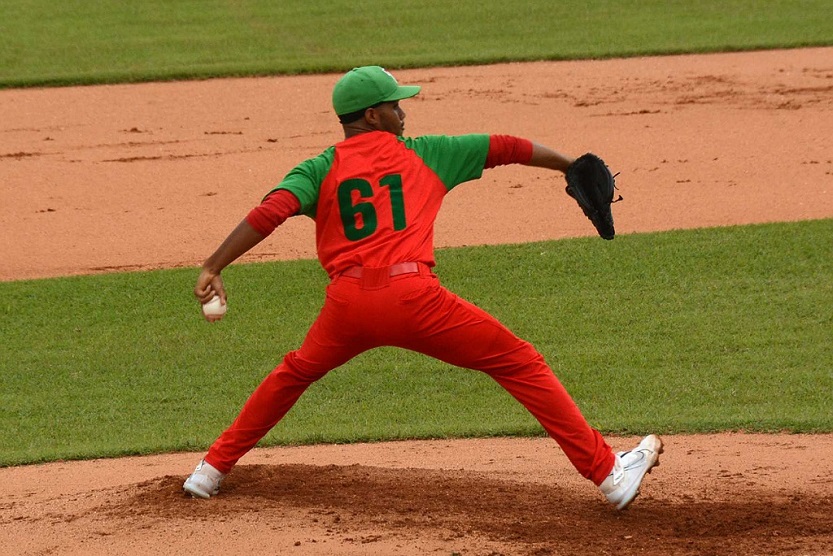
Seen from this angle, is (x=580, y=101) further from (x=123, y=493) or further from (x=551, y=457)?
(x=123, y=493)

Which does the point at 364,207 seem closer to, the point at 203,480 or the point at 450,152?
the point at 450,152

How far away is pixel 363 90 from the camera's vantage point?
5.27m

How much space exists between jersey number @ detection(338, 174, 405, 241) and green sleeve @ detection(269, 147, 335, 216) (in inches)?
3.9

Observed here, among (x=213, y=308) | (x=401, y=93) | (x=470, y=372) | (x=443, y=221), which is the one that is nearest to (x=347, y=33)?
(x=443, y=221)

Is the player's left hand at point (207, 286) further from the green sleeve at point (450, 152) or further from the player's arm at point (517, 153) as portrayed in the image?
the player's arm at point (517, 153)

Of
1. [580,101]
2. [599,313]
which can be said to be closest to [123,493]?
[599,313]

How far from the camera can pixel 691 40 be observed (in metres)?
17.0

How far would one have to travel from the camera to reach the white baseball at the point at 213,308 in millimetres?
5168

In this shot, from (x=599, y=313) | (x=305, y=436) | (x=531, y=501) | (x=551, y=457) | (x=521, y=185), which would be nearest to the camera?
(x=531, y=501)

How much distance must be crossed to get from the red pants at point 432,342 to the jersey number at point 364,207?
0.18 metres

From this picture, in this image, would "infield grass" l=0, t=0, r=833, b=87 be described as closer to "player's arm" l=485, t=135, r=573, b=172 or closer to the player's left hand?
"player's arm" l=485, t=135, r=573, b=172

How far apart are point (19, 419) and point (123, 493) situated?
214 centimetres

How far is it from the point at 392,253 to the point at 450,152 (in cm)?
51

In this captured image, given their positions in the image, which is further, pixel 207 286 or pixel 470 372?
pixel 470 372
